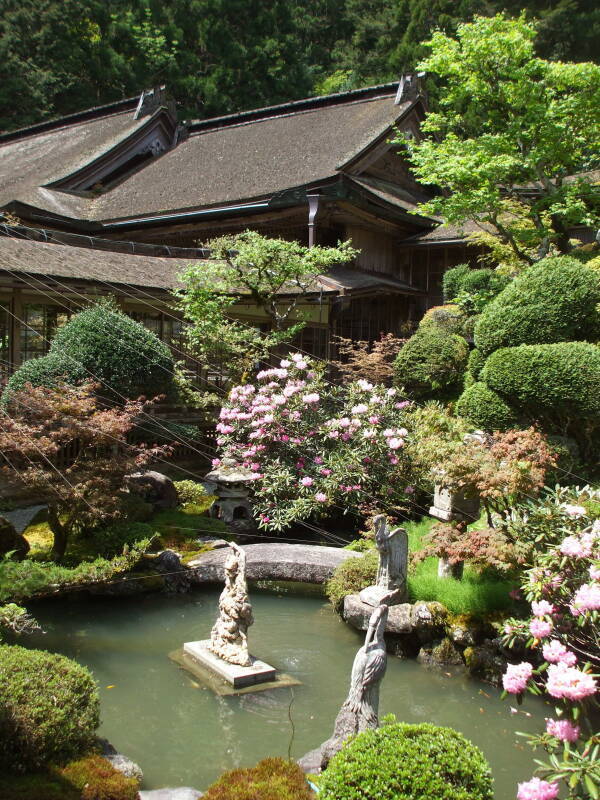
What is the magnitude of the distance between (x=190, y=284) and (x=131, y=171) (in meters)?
13.4

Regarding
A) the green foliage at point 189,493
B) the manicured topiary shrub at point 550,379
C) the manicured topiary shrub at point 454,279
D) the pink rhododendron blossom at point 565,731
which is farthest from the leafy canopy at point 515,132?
the pink rhododendron blossom at point 565,731

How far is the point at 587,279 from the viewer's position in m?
9.96

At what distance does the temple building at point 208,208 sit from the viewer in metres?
14.1

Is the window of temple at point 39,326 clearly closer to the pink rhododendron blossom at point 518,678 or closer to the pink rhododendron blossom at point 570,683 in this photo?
the pink rhododendron blossom at point 518,678

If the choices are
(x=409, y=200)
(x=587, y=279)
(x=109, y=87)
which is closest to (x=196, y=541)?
(x=587, y=279)

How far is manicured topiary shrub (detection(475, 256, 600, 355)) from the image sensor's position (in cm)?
1000

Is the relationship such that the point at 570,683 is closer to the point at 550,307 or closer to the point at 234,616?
the point at 234,616

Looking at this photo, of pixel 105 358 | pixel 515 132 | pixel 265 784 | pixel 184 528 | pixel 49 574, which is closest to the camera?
pixel 265 784

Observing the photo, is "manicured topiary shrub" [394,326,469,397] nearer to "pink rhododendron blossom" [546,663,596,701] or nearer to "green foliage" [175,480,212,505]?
"green foliage" [175,480,212,505]

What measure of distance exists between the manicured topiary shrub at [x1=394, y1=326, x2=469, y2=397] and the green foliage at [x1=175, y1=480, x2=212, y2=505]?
4.58 meters

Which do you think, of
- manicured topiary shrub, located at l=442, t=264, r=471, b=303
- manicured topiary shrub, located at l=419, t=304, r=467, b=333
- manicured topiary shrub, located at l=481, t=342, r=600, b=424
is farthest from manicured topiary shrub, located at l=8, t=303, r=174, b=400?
manicured topiary shrub, located at l=442, t=264, r=471, b=303

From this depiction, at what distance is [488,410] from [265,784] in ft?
21.5

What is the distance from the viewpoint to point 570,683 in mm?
3650

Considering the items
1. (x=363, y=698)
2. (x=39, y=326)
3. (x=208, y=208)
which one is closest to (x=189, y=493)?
(x=39, y=326)
